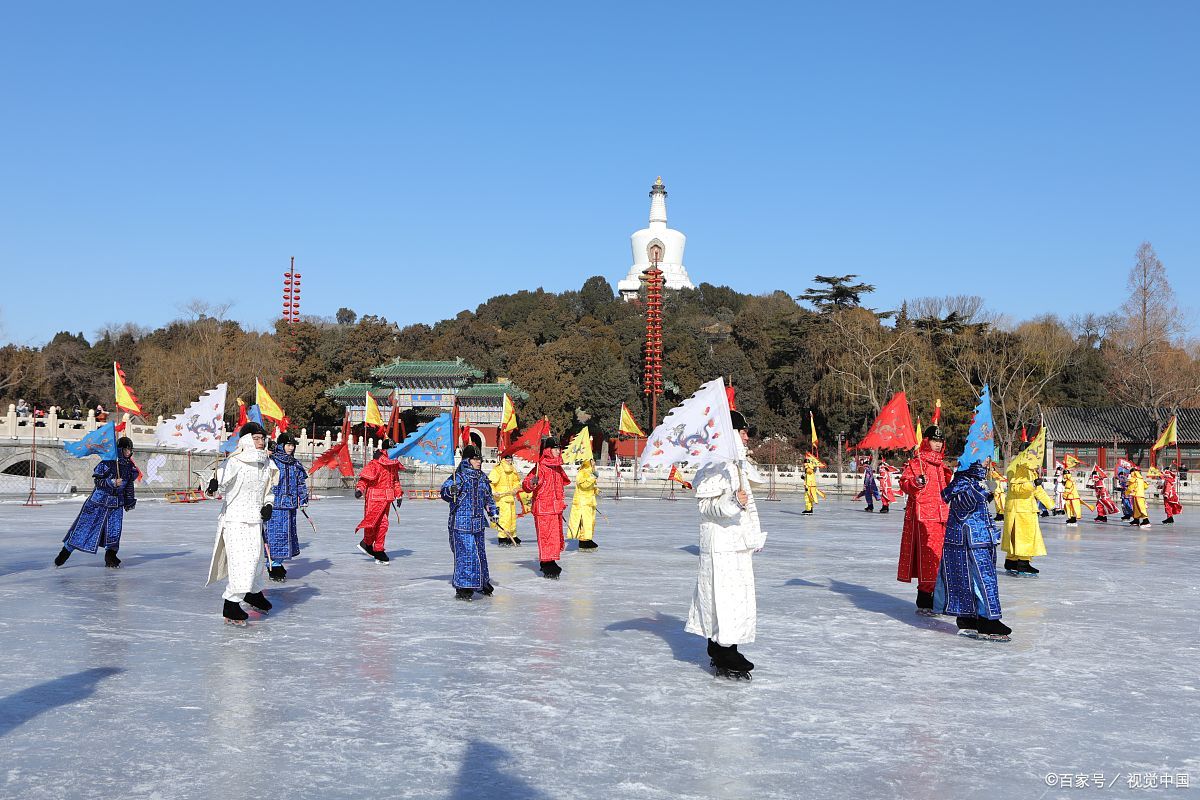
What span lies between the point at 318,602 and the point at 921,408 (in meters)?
38.9

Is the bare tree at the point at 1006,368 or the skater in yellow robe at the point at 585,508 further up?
the bare tree at the point at 1006,368

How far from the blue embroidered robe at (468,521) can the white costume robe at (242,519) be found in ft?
5.62

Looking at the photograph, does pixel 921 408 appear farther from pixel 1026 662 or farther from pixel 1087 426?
pixel 1026 662

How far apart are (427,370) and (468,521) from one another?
4692cm

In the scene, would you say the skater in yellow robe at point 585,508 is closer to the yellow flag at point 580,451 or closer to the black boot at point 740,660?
the yellow flag at point 580,451

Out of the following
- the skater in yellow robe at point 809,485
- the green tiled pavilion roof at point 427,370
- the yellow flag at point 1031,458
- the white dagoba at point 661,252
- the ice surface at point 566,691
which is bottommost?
the ice surface at point 566,691

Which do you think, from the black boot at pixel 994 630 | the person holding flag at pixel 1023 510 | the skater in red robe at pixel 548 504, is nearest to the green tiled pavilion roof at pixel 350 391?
the skater in red robe at pixel 548 504

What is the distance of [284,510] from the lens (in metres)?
11.0

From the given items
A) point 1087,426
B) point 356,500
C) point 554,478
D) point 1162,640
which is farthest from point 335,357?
point 1162,640

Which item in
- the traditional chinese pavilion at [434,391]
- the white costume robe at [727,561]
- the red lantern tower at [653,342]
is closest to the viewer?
the white costume robe at [727,561]

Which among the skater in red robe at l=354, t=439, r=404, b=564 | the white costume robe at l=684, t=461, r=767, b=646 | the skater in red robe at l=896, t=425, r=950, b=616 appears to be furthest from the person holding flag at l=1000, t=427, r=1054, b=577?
the skater in red robe at l=354, t=439, r=404, b=564

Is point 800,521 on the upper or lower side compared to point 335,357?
lower

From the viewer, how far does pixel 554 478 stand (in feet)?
38.2

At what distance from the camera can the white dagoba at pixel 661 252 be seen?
3863 inches
